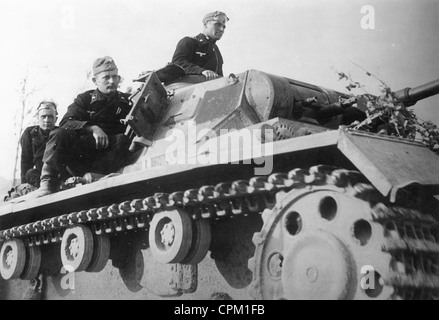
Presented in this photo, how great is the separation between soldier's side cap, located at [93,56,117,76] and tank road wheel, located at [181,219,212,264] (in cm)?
250

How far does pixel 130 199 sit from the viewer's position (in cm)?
520

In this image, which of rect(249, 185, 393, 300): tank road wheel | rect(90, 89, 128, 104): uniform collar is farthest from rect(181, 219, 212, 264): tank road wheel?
rect(90, 89, 128, 104): uniform collar

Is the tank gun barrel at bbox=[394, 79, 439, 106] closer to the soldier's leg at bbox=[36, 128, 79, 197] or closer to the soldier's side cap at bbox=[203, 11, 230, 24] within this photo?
the soldier's side cap at bbox=[203, 11, 230, 24]

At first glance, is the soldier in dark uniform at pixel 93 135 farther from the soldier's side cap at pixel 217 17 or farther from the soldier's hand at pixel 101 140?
the soldier's side cap at pixel 217 17

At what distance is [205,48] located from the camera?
24.1 feet

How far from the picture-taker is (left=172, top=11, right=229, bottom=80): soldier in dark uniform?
691 centimetres

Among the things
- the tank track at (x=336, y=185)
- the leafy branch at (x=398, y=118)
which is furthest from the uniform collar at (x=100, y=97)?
the leafy branch at (x=398, y=118)

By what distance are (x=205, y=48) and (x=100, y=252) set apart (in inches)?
121

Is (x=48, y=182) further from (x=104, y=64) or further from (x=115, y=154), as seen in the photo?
(x=104, y=64)

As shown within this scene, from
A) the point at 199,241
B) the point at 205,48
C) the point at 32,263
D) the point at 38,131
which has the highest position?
the point at 205,48

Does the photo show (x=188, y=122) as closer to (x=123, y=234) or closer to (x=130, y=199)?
(x=130, y=199)

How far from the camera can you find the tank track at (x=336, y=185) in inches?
129

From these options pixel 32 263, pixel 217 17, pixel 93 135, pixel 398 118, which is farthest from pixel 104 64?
pixel 398 118

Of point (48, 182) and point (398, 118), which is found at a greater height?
point (398, 118)
